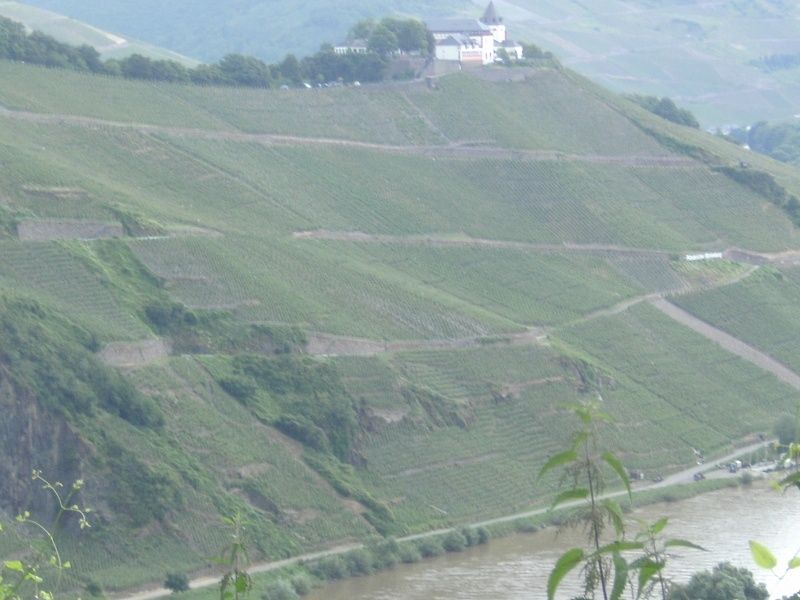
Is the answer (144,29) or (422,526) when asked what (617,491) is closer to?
(422,526)

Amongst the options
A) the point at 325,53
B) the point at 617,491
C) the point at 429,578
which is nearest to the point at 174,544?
the point at 429,578

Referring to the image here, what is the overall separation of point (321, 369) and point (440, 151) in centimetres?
1984

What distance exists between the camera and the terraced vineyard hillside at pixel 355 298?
124ft

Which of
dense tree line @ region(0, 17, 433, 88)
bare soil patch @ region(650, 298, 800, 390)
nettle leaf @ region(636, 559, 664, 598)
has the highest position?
nettle leaf @ region(636, 559, 664, 598)

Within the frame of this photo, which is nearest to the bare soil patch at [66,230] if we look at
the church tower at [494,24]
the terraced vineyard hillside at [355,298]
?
the terraced vineyard hillside at [355,298]

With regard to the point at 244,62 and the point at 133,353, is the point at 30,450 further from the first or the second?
the point at 244,62

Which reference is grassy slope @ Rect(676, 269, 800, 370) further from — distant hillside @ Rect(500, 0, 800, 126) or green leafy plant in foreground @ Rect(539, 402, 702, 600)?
distant hillside @ Rect(500, 0, 800, 126)

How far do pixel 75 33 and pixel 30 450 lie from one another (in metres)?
73.2

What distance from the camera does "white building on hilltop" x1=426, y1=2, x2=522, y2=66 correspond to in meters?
68.2

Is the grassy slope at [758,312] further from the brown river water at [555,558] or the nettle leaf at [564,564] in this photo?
the nettle leaf at [564,564]

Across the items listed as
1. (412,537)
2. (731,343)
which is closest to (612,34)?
(731,343)

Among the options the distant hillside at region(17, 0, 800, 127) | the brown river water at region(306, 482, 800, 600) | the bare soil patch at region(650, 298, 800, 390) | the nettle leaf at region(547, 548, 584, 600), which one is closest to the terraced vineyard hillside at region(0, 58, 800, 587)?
the bare soil patch at region(650, 298, 800, 390)

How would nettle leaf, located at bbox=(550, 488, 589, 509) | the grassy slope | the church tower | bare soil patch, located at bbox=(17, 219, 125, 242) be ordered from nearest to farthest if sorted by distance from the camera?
nettle leaf, located at bbox=(550, 488, 589, 509) < bare soil patch, located at bbox=(17, 219, 125, 242) < the grassy slope < the church tower

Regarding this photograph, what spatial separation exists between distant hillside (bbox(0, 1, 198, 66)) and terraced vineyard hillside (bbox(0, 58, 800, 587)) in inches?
1680
